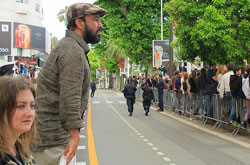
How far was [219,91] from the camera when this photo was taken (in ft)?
45.6

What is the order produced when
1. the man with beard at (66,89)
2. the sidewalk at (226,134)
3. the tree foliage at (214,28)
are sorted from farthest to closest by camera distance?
the tree foliage at (214,28) < the sidewalk at (226,134) < the man with beard at (66,89)

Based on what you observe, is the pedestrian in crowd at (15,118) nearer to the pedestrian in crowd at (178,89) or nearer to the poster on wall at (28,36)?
the pedestrian in crowd at (178,89)

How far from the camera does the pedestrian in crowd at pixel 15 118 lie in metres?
2.13

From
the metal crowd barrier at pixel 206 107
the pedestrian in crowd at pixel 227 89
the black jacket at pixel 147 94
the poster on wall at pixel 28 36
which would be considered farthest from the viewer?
the poster on wall at pixel 28 36

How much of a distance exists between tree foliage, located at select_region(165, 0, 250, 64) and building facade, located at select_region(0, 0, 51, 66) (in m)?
61.0

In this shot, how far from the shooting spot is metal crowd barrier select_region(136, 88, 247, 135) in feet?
41.5

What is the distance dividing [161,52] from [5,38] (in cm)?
5403

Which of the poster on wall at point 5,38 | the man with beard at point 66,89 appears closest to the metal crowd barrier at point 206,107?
the man with beard at point 66,89

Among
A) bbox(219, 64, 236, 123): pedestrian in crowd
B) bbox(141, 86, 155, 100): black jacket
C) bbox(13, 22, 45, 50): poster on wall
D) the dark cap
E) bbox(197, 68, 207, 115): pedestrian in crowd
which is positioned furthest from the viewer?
bbox(13, 22, 45, 50): poster on wall

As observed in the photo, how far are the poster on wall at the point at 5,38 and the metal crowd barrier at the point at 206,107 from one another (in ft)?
202

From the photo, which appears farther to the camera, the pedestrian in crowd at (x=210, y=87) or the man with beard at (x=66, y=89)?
the pedestrian in crowd at (x=210, y=87)

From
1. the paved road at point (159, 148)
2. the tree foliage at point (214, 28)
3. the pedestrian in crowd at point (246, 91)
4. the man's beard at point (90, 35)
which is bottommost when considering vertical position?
the paved road at point (159, 148)

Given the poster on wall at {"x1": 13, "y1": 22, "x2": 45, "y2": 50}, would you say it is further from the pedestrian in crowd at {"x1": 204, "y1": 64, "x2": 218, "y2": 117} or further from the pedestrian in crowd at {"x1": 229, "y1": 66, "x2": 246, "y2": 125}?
the pedestrian in crowd at {"x1": 229, "y1": 66, "x2": 246, "y2": 125}

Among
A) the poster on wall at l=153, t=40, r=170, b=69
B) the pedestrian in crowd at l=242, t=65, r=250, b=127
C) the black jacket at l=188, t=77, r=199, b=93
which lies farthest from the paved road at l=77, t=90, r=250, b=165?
the poster on wall at l=153, t=40, r=170, b=69
